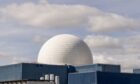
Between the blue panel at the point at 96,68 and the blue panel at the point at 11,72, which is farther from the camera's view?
the blue panel at the point at 96,68

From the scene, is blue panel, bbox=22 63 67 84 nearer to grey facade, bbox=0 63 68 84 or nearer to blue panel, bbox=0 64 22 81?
grey facade, bbox=0 63 68 84

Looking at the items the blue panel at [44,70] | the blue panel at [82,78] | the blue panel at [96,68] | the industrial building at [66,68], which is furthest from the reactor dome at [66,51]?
the blue panel at [82,78]

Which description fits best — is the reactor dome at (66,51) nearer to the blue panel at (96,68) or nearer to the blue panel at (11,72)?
the blue panel at (96,68)

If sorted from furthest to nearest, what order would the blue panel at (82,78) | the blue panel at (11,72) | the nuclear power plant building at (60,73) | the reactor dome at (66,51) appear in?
the reactor dome at (66,51), the blue panel at (11,72), the nuclear power plant building at (60,73), the blue panel at (82,78)

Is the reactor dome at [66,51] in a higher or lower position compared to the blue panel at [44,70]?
higher

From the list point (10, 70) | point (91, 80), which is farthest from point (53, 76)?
point (10, 70)

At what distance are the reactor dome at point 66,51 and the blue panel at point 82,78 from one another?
913 cm

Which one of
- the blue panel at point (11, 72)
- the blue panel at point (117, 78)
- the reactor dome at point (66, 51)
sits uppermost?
the reactor dome at point (66, 51)

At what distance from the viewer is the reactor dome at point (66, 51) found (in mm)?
99812

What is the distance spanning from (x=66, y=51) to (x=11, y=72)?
12656 mm

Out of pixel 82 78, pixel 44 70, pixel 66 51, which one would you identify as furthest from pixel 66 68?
pixel 82 78

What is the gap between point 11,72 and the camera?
97062 mm

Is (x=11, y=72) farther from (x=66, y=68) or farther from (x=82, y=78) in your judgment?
(x=82, y=78)

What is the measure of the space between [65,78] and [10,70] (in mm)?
11843
